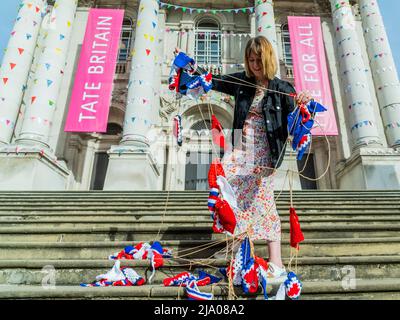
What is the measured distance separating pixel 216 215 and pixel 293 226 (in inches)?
26.8

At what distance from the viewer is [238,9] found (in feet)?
52.6

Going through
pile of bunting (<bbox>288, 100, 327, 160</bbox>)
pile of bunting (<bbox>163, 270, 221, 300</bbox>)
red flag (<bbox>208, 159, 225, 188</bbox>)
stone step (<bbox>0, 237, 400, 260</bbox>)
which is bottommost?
pile of bunting (<bbox>163, 270, 221, 300</bbox>)

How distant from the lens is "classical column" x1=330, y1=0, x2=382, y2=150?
11.0m

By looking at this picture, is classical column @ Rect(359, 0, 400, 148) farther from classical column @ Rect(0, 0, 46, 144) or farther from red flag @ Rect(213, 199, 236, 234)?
classical column @ Rect(0, 0, 46, 144)

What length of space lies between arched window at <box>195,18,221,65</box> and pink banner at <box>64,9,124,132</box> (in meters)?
4.87

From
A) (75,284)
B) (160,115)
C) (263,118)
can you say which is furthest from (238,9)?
(75,284)

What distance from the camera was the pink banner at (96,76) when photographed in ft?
34.8

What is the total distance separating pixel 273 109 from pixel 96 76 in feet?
32.6

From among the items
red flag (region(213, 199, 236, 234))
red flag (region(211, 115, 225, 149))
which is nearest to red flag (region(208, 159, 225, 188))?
red flag (region(213, 199, 236, 234))

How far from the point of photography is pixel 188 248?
3.39 metres

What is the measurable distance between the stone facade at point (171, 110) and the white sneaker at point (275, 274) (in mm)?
5650

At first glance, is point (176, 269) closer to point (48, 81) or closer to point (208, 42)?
point (48, 81)

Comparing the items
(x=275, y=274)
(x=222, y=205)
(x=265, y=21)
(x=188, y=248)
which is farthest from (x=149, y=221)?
(x=265, y=21)

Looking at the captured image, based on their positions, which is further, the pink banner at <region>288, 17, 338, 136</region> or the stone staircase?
the pink banner at <region>288, 17, 338, 136</region>
